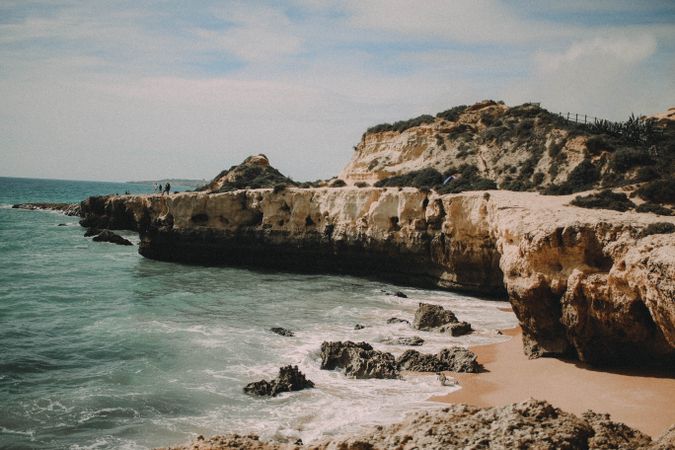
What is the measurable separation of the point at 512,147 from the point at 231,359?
98.5 feet

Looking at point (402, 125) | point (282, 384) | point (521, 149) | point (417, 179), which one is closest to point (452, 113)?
point (402, 125)

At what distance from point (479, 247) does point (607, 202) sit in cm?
622

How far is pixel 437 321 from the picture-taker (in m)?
19.6

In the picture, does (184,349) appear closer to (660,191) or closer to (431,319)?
(431,319)

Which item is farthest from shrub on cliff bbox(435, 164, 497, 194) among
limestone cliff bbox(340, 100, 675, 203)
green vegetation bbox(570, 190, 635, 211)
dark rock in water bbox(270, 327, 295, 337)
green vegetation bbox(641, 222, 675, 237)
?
green vegetation bbox(641, 222, 675, 237)

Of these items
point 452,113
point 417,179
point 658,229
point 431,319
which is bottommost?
point 431,319

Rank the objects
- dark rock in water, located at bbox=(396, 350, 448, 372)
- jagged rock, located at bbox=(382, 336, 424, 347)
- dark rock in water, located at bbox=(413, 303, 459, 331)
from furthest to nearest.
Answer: dark rock in water, located at bbox=(413, 303, 459, 331) → jagged rock, located at bbox=(382, 336, 424, 347) → dark rock in water, located at bbox=(396, 350, 448, 372)

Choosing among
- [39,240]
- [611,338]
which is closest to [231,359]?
[611,338]

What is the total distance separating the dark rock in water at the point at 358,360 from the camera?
14.3 metres

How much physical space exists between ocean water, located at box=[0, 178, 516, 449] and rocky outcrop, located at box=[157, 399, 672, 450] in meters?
4.48

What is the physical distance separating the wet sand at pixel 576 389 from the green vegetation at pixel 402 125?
33998mm

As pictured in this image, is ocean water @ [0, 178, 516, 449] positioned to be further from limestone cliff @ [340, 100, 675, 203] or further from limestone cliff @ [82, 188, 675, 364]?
limestone cliff @ [340, 100, 675, 203]

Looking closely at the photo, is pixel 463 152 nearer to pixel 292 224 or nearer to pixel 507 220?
pixel 292 224

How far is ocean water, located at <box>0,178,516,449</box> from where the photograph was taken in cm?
1151
